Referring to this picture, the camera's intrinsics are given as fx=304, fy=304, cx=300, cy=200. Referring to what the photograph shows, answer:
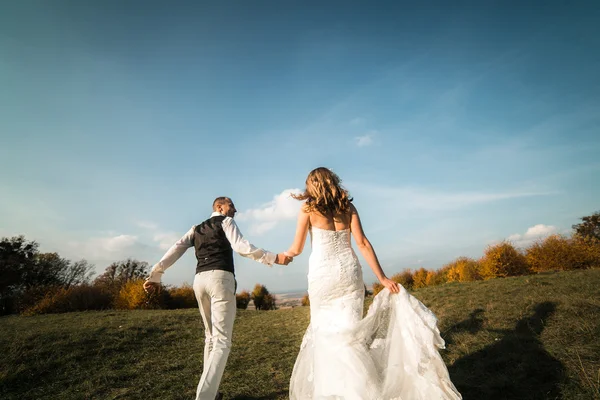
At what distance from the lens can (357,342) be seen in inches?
135

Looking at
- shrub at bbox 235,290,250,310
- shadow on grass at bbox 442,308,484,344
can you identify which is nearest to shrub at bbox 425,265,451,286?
shadow on grass at bbox 442,308,484,344

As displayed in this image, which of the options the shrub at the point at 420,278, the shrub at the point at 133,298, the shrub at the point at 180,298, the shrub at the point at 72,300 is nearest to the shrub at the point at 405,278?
the shrub at the point at 420,278

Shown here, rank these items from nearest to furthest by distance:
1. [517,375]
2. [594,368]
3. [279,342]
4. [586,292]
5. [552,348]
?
[594,368] → [517,375] → [552,348] → [586,292] → [279,342]

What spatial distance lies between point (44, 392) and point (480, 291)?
35.3 feet

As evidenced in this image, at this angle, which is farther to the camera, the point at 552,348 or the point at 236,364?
the point at 236,364

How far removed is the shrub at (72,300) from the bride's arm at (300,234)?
1446 centimetres

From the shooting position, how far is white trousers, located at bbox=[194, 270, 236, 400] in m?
3.94

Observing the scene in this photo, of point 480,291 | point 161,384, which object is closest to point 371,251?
point 161,384

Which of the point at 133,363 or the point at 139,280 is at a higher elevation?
the point at 139,280

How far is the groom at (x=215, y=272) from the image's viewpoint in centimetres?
399

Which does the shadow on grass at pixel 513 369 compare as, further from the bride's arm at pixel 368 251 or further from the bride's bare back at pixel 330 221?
the bride's bare back at pixel 330 221

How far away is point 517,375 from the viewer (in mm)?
4254

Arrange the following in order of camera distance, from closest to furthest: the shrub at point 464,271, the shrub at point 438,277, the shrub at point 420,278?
the shrub at point 464,271 < the shrub at point 438,277 < the shrub at point 420,278

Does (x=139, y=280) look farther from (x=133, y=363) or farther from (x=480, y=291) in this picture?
(x=480, y=291)
